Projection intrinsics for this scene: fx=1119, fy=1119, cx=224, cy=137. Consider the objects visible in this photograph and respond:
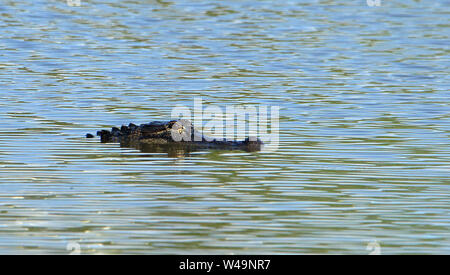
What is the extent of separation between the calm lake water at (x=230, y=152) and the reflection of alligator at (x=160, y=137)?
356 mm

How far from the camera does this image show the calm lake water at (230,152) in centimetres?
1201

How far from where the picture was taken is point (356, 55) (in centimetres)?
3303

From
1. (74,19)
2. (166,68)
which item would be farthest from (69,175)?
(74,19)

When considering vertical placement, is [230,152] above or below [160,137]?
below

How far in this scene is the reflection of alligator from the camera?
59.2ft

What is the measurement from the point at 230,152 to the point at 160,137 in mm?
1581

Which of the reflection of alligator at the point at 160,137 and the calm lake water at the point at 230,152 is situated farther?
the reflection of alligator at the point at 160,137

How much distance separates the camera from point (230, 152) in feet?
57.0

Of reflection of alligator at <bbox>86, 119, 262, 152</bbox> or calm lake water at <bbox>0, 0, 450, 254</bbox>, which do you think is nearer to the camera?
calm lake water at <bbox>0, 0, 450, 254</bbox>

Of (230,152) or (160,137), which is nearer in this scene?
(230,152)

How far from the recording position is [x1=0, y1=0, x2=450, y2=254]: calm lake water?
12008mm

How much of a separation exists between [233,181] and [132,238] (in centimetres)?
336

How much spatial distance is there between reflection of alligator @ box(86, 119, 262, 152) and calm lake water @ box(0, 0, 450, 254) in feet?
1.17

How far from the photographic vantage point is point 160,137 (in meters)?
18.4
